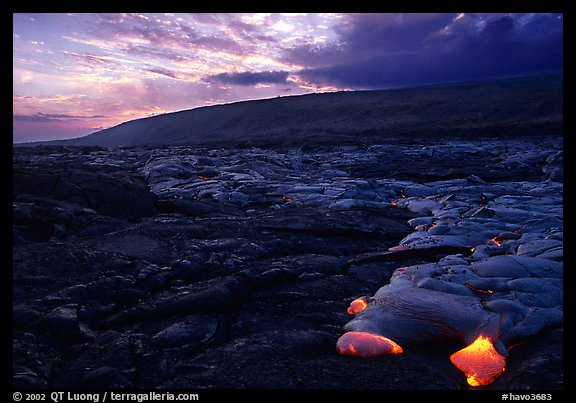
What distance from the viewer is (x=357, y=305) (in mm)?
2574

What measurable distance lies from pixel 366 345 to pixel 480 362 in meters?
0.58

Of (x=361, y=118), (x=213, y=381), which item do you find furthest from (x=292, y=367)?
(x=361, y=118)

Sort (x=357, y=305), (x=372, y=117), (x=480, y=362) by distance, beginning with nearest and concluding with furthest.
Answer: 1. (x=480, y=362)
2. (x=357, y=305)
3. (x=372, y=117)

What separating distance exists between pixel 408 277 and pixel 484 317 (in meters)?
0.75

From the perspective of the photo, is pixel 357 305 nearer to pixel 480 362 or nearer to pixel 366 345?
pixel 366 345

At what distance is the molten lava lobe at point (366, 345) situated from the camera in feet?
6.61

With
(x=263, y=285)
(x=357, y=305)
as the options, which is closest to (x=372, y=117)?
(x=263, y=285)

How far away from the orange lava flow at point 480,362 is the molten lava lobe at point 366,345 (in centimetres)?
32

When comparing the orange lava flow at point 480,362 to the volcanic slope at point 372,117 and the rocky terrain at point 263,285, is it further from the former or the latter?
the volcanic slope at point 372,117

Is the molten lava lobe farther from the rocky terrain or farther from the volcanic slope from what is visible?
the volcanic slope

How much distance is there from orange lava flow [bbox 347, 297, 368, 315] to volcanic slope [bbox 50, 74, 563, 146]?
Answer: 53.7 feet

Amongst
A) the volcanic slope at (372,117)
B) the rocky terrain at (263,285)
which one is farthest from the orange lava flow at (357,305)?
the volcanic slope at (372,117)

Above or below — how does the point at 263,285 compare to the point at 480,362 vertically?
above
